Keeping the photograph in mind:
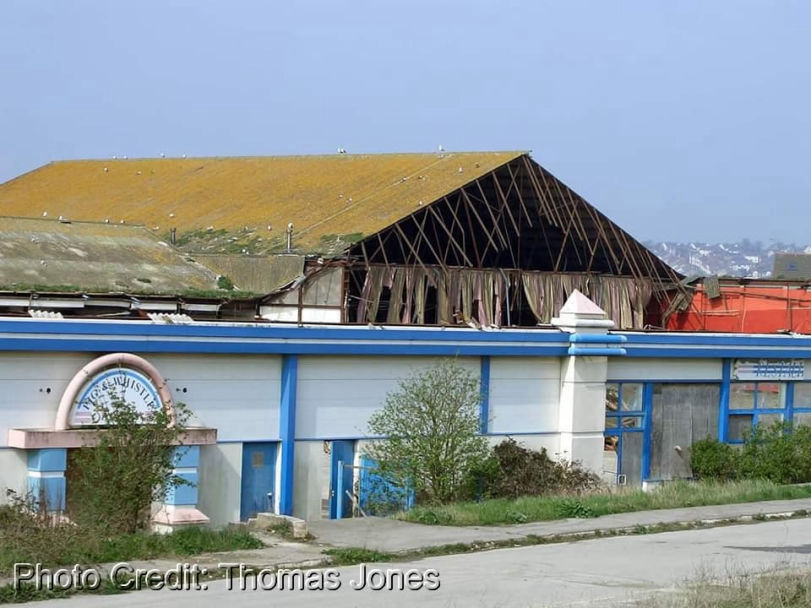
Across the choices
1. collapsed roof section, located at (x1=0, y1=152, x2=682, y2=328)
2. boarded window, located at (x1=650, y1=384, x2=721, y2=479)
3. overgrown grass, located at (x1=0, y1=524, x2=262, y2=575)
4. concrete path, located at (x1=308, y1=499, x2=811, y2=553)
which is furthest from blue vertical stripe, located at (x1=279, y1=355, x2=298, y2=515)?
collapsed roof section, located at (x1=0, y1=152, x2=682, y2=328)

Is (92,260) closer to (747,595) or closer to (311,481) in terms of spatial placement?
(311,481)

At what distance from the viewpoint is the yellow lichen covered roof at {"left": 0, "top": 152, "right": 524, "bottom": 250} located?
133ft

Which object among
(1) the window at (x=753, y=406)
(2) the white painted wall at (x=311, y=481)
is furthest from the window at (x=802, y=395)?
(2) the white painted wall at (x=311, y=481)

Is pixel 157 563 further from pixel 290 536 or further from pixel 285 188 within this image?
pixel 285 188

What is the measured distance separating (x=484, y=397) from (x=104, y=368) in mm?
8079

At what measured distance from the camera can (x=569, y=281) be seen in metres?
Answer: 44.1

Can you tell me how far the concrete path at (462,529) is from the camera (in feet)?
59.2

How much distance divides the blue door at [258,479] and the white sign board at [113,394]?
7.90ft

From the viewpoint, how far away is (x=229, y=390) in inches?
912

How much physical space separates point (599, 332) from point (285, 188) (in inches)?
819

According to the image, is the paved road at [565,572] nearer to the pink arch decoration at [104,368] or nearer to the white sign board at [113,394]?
the pink arch decoration at [104,368]

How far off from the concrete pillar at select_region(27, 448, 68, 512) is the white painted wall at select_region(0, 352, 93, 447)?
1.97 feet

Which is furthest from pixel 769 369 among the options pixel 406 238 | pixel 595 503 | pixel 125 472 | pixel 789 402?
pixel 125 472

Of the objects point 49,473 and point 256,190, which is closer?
point 49,473
